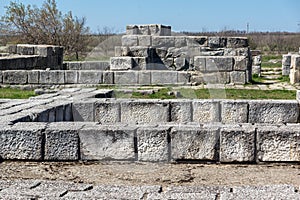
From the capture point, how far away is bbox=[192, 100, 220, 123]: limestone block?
8.59 metres

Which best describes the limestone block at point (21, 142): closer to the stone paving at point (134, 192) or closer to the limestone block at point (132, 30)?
Result: the stone paving at point (134, 192)

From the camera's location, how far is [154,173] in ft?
18.9

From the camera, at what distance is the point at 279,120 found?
332 inches

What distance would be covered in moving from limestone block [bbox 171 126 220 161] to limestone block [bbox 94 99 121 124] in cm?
261

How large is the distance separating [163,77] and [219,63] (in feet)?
6.30

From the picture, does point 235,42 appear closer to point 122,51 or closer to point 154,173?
point 122,51

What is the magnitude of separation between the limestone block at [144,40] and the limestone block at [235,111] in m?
9.85


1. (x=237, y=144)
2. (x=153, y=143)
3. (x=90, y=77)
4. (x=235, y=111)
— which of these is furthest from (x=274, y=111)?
(x=90, y=77)

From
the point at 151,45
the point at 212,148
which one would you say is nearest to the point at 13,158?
the point at 212,148

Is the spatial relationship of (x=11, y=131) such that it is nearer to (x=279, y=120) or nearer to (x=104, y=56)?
(x=279, y=120)

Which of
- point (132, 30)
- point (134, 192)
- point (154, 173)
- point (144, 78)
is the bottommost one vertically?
point (154, 173)

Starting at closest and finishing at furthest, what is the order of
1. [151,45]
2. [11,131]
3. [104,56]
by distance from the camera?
[11,131] → [151,45] → [104,56]

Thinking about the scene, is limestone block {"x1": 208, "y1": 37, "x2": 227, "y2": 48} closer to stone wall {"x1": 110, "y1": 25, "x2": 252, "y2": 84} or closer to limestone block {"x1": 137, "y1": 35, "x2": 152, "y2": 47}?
stone wall {"x1": 110, "y1": 25, "x2": 252, "y2": 84}

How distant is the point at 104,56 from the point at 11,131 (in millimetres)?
18888
